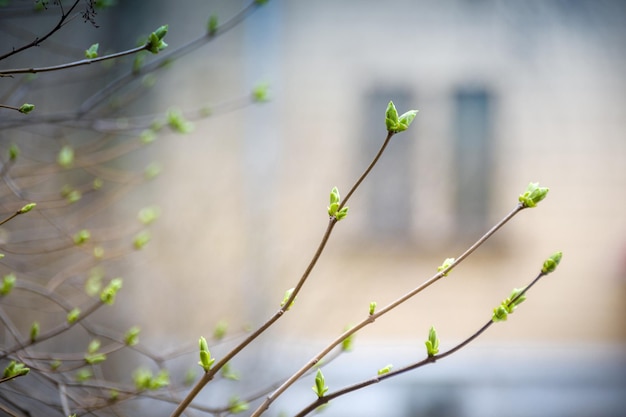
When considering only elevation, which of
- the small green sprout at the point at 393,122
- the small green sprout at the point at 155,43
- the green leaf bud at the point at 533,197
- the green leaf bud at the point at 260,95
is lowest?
the green leaf bud at the point at 533,197

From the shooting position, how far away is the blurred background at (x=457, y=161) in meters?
4.39

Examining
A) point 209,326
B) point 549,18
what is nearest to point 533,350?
point 549,18

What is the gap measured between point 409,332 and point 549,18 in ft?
7.98

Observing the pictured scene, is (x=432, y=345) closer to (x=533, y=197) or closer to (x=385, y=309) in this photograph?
(x=385, y=309)

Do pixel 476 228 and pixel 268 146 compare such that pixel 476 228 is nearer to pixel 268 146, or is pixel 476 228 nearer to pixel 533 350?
pixel 533 350

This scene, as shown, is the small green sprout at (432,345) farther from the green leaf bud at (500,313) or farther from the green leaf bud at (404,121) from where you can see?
the green leaf bud at (404,121)

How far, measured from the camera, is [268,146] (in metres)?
3.70

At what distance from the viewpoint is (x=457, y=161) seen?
4.86 meters

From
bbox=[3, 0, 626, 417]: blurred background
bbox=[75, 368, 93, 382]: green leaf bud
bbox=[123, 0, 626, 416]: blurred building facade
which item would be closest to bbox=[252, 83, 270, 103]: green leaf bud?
bbox=[75, 368, 93, 382]: green leaf bud

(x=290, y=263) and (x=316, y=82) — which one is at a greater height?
(x=316, y=82)

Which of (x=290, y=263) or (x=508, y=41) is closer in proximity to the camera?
(x=290, y=263)

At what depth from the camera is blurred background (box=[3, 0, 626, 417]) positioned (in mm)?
4391

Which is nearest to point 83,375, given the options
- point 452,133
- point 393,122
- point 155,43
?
point 155,43

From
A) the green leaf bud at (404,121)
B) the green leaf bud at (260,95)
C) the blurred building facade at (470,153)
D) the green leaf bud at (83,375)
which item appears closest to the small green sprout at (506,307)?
the green leaf bud at (404,121)
